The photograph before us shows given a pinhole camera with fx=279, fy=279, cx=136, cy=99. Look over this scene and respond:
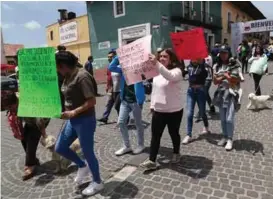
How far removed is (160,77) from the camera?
3.82 metres

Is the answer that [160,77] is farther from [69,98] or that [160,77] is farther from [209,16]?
[209,16]

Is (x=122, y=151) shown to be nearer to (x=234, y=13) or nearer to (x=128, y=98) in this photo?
(x=128, y=98)

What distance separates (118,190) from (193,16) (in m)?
22.0

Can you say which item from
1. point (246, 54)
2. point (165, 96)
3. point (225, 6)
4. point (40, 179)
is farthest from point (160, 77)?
point (225, 6)

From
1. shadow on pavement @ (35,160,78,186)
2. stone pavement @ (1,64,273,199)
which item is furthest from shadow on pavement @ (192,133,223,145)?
shadow on pavement @ (35,160,78,186)

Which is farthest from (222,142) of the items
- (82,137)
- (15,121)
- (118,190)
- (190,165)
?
(15,121)

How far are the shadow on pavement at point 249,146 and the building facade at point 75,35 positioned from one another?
71.0ft

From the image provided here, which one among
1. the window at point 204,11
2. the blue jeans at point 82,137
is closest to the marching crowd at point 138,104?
the blue jeans at point 82,137

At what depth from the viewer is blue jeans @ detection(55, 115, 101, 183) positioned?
3215 mm

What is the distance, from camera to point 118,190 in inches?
140

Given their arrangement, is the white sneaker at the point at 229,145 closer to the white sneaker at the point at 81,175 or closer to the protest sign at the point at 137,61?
the protest sign at the point at 137,61

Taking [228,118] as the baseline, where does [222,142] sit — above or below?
below

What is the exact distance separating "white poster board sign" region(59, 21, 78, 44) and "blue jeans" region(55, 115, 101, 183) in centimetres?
2409

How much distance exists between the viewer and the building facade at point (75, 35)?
25.4 m
